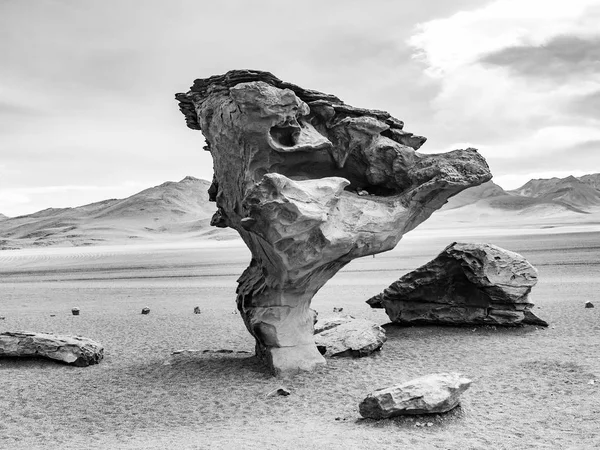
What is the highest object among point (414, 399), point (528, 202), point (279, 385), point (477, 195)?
point (477, 195)

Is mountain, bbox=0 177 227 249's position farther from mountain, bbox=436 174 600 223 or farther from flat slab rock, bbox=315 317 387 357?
flat slab rock, bbox=315 317 387 357

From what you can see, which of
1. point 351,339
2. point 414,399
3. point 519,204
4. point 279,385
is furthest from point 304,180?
point 519,204

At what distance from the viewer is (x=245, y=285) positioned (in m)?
11.9

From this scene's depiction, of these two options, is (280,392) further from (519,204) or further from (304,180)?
(519,204)

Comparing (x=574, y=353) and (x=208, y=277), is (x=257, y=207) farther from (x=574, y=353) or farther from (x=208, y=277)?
(x=208, y=277)

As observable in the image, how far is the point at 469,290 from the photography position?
14.8 m

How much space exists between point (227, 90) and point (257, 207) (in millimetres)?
2920

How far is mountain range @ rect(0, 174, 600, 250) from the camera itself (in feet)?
284

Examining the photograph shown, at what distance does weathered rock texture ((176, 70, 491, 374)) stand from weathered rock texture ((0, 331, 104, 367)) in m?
3.38

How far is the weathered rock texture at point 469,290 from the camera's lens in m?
14.2

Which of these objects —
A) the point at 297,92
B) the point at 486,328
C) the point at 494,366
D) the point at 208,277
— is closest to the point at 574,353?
the point at 494,366

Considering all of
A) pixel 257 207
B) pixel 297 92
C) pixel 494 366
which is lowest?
pixel 494 366

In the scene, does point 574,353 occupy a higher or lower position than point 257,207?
lower

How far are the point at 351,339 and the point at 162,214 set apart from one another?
10289 cm
